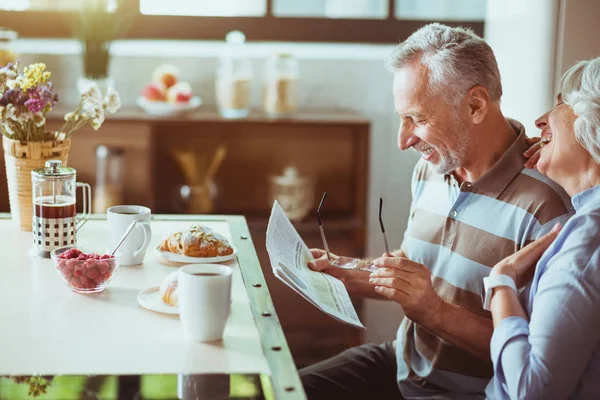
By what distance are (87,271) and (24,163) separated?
0.61 meters

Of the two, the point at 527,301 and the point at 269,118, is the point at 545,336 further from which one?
the point at 269,118

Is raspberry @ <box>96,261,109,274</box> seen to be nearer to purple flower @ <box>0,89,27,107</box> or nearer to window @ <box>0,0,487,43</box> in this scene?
purple flower @ <box>0,89,27,107</box>

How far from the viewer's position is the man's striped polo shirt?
1692mm

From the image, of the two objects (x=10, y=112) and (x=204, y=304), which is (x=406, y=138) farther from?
(x=10, y=112)

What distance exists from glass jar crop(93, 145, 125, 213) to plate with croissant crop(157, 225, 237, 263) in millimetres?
1504

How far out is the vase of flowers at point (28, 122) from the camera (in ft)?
6.01

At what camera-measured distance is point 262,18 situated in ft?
11.1

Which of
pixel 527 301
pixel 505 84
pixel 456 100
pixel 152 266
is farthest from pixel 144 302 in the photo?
pixel 505 84

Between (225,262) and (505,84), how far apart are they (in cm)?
179

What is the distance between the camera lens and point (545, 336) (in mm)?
1249

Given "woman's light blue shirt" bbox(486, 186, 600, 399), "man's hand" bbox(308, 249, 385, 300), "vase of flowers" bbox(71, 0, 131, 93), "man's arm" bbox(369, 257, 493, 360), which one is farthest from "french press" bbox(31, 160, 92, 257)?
"vase of flowers" bbox(71, 0, 131, 93)

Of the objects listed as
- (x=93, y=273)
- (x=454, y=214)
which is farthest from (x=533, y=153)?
(x=93, y=273)

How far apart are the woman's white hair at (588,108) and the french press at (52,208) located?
1.07m

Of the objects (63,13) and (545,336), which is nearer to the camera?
(545,336)
